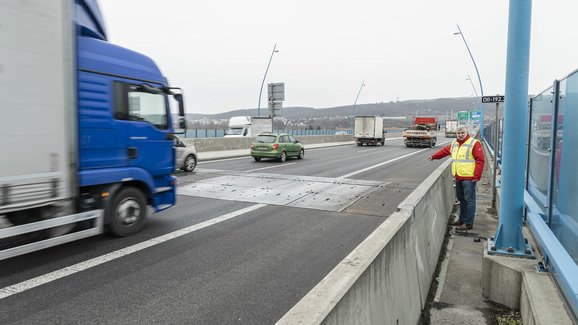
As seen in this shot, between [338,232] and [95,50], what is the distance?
15.8 feet

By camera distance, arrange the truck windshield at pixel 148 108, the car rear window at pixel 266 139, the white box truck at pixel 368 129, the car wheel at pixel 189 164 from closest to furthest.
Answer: the truck windshield at pixel 148 108 → the car wheel at pixel 189 164 → the car rear window at pixel 266 139 → the white box truck at pixel 368 129

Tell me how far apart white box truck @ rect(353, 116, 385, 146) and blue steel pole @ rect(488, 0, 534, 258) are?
3631 centimetres

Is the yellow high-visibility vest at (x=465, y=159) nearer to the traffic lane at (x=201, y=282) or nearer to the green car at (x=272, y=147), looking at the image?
the traffic lane at (x=201, y=282)

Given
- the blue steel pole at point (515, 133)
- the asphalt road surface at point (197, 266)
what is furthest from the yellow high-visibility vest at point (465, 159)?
the blue steel pole at point (515, 133)

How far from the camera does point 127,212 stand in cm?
644

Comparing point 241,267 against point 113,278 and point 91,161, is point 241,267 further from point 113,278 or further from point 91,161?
point 91,161

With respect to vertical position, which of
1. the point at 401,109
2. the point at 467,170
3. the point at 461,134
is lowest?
the point at 467,170

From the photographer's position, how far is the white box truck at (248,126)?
32.8 m

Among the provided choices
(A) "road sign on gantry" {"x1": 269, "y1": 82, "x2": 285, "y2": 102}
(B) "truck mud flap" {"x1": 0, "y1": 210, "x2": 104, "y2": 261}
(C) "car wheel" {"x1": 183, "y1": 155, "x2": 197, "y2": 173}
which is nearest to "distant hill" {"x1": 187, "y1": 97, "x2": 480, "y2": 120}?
(A) "road sign on gantry" {"x1": 269, "y1": 82, "x2": 285, "y2": 102}

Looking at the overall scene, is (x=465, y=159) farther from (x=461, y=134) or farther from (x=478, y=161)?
(x=461, y=134)

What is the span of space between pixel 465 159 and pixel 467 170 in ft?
0.70

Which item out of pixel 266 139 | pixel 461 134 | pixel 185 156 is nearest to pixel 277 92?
pixel 266 139

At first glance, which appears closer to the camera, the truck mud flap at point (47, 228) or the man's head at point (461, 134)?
the truck mud flap at point (47, 228)

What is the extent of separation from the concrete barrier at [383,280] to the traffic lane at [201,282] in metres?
1.15
